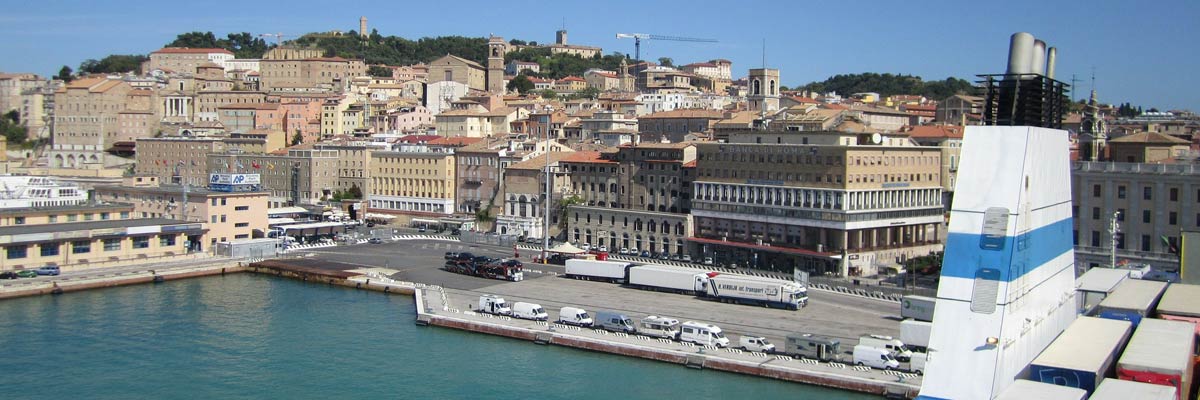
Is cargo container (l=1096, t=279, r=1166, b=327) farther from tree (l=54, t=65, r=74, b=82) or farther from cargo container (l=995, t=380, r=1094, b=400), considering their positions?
tree (l=54, t=65, r=74, b=82)

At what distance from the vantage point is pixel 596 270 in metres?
28.8

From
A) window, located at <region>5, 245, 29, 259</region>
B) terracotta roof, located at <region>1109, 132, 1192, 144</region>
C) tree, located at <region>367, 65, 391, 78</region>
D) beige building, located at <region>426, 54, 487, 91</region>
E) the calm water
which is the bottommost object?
the calm water

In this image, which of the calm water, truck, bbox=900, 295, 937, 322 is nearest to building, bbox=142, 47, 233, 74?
the calm water

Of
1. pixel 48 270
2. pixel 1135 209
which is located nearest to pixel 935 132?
pixel 1135 209

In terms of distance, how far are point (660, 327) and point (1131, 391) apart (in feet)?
39.3

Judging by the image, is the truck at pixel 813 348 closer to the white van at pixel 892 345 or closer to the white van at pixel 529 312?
the white van at pixel 892 345

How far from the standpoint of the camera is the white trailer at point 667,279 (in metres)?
26.2

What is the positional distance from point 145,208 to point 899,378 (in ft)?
95.6

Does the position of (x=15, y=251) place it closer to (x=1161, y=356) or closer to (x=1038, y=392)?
→ (x=1038, y=392)

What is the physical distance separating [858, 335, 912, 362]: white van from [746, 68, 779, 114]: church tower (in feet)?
100

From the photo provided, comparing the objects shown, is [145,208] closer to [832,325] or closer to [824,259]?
[824,259]

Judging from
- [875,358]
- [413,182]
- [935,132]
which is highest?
[935,132]

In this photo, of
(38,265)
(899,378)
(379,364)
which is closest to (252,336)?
(379,364)

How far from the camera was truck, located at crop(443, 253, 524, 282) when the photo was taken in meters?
28.9
